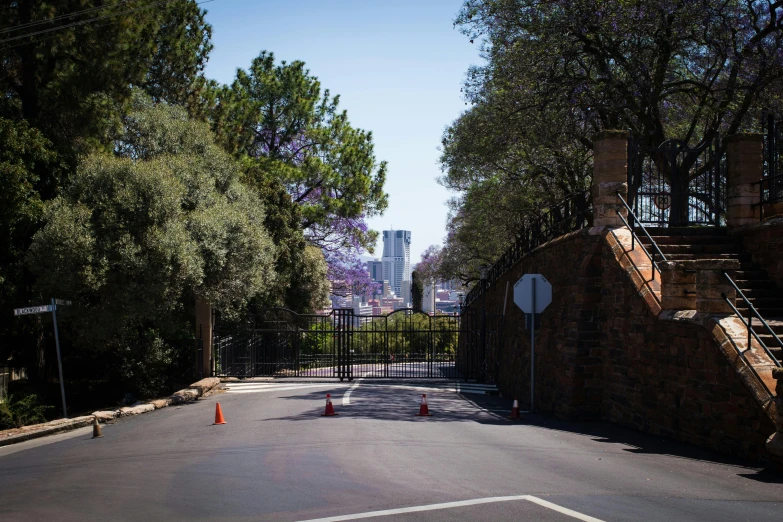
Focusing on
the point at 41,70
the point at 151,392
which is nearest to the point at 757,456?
the point at 151,392

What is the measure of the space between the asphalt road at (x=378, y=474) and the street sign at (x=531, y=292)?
2.31 m

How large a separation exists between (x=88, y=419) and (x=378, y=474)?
9.08m

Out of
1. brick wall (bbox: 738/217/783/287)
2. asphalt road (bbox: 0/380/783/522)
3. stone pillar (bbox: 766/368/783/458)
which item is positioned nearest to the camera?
asphalt road (bbox: 0/380/783/522)

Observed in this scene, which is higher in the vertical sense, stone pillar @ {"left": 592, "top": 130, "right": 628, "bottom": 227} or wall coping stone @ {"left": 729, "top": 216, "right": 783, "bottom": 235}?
stone pillar @ {"left": 592, "top": 130, "right": 628, "bottom": 227}

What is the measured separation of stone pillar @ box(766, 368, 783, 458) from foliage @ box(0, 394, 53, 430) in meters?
13.6

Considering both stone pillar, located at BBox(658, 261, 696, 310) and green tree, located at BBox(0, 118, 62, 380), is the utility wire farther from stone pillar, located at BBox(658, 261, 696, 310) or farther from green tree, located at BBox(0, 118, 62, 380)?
stone pillar, located at BBox(658, 261, 696, 310)

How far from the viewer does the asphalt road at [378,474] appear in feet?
21.7

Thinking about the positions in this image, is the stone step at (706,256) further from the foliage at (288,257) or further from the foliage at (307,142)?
the foliage at (307,142)

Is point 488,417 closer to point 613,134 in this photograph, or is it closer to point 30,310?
point 613,134

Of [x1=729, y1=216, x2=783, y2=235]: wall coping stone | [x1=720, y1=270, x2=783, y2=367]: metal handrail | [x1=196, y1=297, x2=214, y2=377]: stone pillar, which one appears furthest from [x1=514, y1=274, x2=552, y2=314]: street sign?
[x1=196, y1=297, x2=214, y2=377]: stone pillar

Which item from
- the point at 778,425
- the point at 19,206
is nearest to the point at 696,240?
the point at 778,425

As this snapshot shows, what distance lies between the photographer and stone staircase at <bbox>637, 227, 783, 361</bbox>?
11.7 m

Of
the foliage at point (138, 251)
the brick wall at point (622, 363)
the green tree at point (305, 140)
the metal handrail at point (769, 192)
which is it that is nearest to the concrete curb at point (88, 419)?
the foliage at point (138, 251)

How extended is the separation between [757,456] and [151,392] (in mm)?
15005
